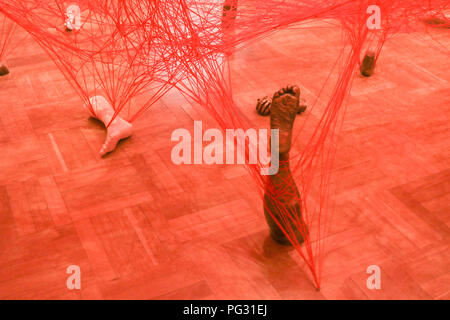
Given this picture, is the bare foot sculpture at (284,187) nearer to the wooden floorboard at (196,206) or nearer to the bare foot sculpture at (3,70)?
the wooden floorboard at (196,206)

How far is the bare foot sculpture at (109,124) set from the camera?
1.49 metres

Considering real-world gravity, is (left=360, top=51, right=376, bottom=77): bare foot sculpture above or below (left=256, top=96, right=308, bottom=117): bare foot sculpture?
above

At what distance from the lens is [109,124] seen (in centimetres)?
153

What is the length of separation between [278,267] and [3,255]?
0.65 m

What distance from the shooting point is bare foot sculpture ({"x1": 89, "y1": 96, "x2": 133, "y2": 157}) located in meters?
1.49

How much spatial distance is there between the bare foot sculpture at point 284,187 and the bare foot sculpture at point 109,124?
22.9 inches

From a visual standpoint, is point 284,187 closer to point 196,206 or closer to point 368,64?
point 196,206

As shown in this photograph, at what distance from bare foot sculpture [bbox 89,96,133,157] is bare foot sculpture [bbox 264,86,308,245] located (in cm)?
58

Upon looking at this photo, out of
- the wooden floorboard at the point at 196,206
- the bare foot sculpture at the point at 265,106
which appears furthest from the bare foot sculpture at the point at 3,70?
the bare foot sculpture at the point at 265,106

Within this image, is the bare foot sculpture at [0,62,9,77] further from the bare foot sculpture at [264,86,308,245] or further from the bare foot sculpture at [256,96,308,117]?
the bare foot sculpture at [264,86,308,245]

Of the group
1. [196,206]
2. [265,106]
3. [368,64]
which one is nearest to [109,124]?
[196,206]

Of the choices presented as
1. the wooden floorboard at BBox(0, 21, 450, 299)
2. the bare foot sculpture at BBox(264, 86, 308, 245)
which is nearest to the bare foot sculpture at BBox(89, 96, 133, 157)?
the wooden floorboard at BBox(0, 21, 450, 299)

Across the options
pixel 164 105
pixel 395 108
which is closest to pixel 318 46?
pixel 395 108
